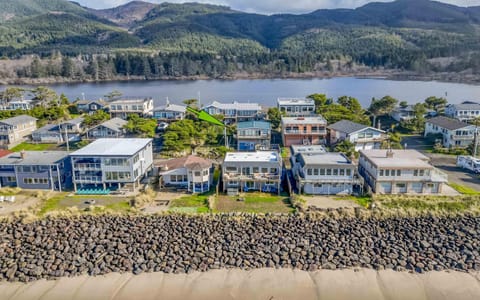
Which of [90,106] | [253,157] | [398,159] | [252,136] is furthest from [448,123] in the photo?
[90,106]

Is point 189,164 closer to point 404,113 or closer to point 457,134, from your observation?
point 457,134

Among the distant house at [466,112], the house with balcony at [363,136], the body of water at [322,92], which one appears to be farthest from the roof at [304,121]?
the body of water at [322,92]

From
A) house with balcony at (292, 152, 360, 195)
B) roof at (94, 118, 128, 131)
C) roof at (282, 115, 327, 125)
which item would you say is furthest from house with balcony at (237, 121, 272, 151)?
roof at (94, 118, 128, 131)

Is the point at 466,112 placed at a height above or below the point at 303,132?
above

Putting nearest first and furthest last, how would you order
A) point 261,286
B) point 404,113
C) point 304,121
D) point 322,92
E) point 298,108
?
point 261,286 → point 304,121 → point 404,113 → point 298,108 → point 322,92

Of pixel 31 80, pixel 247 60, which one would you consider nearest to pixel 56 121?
pixel 31 80

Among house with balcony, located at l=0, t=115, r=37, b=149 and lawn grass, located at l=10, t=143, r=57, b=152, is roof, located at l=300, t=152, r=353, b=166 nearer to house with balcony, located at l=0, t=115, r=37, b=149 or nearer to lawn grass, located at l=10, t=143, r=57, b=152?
lawn grass, located at l=10, t=143, r=57, b=152

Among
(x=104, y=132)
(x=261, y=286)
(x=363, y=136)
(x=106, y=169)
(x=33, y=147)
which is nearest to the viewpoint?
(x=261, y=286)
